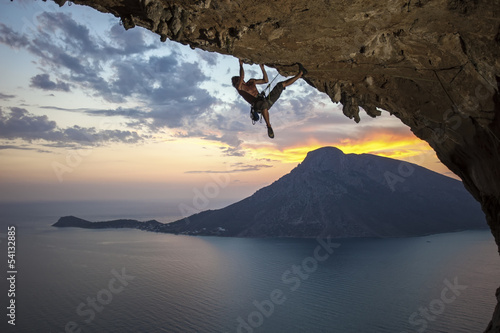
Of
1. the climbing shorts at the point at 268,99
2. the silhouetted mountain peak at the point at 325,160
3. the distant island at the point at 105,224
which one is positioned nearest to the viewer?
the climbing shorts at the point at 268,99

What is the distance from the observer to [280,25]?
4496mm

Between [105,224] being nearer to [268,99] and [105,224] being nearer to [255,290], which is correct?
[255,290]

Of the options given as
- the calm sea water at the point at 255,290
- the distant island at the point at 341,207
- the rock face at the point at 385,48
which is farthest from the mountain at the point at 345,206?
the rock face at the point at 385,48

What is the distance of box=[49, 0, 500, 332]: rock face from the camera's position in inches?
161

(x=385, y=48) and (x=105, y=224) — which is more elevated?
(x=385, y=48)

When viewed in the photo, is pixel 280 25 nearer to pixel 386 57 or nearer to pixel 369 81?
pixel 386 57

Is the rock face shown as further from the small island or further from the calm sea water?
the small island

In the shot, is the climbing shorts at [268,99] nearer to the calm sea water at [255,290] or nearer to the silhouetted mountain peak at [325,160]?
the calm sea water at [255,290]

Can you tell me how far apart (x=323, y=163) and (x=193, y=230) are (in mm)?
76865

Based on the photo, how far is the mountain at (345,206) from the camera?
114625 mm

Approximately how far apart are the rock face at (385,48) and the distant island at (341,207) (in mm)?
108461

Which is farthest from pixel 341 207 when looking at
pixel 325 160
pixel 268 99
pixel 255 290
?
pixel 268 99

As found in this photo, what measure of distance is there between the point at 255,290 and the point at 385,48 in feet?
154

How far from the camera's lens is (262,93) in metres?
5.81
